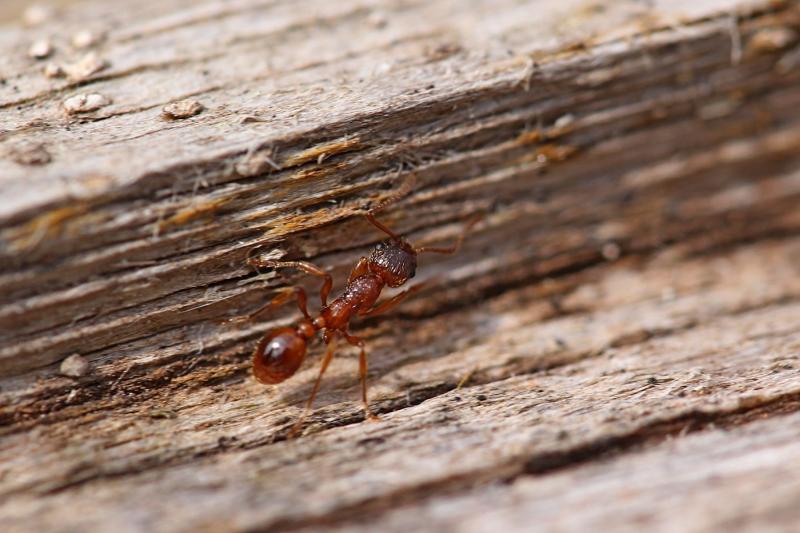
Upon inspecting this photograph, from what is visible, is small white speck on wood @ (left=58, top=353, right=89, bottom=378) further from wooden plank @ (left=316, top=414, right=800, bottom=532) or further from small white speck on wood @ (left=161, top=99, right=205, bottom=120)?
wooden plank @ (left=316, top=414, right=800, bottom=532)

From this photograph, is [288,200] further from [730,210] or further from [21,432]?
[730,210]

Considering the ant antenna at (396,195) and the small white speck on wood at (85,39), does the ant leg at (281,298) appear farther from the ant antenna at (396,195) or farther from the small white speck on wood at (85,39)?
the small white speck on wood at (85,39)

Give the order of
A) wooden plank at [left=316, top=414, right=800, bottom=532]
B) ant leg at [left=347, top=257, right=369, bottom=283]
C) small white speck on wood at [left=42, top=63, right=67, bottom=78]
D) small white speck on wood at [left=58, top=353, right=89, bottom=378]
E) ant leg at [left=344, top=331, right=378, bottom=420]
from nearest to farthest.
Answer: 1. wooden plank at [left=316, top=414, right=800, bottom=532]
2. small white speck on wood at [left=58, top=353, right=89, bottom=378]
3. ant leg at [left=344, top=331, right=378, bottom=420]
4. small white speck on wood at [left=42, top=63, right=67, bottom=78]
5. ant leg at [left=347, top=257, right=369, bottom=283]

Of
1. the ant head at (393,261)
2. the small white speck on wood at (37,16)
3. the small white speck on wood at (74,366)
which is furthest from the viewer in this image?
the small white speck on wood at (37,16)

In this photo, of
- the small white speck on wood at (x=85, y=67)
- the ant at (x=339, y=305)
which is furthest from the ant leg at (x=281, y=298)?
the small white speck on wood at (x=85, y=67)

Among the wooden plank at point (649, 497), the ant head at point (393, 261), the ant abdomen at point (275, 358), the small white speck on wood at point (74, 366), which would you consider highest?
the ant head at point (393, 261)

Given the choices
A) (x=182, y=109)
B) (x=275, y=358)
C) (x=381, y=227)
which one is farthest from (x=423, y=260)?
(x=182, y=109)

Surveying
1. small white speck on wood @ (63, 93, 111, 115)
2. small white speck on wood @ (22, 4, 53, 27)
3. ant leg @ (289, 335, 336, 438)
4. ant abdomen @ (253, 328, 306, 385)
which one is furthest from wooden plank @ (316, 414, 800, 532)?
small white speck on wood @ (22, 4, 53, 27)
